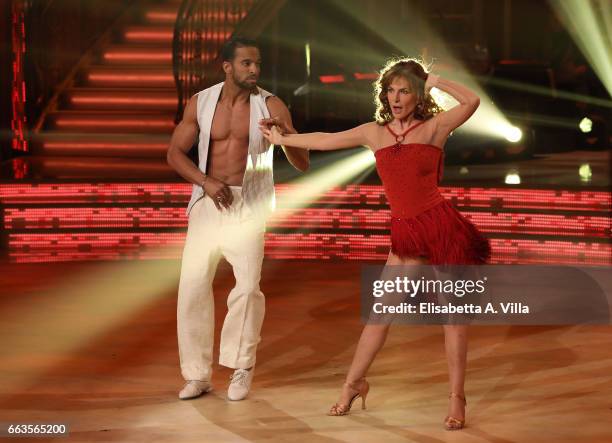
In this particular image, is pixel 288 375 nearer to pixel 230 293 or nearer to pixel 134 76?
pixel 230 293

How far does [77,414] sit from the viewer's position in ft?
21.8

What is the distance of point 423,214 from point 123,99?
10.2 meters

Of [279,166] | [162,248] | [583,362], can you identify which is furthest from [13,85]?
[583,362]

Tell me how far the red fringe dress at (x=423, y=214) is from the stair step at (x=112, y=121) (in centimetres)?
952

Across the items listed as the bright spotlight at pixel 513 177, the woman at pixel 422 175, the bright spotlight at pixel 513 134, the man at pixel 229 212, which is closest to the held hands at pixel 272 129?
the man at pixel 229 212

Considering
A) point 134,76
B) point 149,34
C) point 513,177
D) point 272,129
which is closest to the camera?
point 272,129

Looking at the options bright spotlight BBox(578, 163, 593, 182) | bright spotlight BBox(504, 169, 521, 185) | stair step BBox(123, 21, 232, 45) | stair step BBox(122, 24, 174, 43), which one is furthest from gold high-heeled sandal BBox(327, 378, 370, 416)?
stair step BBox(122, 24, 174, 43)

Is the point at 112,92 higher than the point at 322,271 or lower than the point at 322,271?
higher

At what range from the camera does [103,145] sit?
1552cm

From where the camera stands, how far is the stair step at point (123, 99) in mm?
16203

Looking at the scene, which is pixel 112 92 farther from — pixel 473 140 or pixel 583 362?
pixel 583 362

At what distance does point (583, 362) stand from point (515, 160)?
12.0 m

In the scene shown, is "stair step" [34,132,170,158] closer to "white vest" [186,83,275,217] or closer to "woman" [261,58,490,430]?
"white vest" [186,83,275,217]

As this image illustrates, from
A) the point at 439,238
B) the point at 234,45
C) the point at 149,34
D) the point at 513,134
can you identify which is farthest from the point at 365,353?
the point at 513,134
